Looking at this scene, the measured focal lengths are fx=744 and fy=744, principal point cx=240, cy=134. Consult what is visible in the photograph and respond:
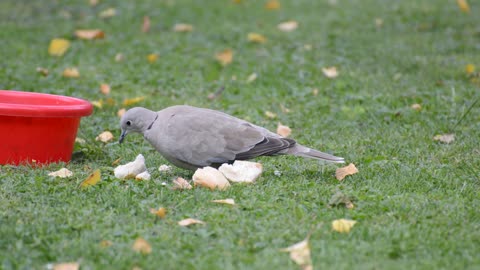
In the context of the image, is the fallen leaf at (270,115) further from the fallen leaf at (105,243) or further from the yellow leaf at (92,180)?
the fallen leaf at (105,243)

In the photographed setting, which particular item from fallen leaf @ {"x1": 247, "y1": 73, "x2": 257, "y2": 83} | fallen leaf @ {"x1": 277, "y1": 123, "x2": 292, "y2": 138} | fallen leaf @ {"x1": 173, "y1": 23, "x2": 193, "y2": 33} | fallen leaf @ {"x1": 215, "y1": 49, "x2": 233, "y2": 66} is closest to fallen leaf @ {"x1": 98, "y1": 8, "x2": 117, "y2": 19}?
fallen leaf @ {"x1": 173, "y1": 23, "x2": 193, "y2": 33}

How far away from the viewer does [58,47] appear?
29.1ft

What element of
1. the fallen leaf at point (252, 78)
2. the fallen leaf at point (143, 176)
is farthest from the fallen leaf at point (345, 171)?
the fallen leaf at point (252, 78)

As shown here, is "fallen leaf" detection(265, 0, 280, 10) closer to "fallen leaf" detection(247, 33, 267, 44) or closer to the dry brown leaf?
"fallen leaf" detection(247, 33, 267, 44)

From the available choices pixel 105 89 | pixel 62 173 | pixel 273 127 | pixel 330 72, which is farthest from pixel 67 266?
pixel 330 72

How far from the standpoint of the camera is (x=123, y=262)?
3.61 meters

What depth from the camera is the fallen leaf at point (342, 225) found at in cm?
402

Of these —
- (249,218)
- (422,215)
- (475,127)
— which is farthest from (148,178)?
(475,127)

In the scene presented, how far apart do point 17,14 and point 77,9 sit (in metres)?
0.88

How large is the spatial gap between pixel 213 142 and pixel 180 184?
0.46 m

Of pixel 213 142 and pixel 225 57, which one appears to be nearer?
pixel 213 142

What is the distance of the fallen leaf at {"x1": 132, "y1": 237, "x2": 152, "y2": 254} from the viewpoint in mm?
3718

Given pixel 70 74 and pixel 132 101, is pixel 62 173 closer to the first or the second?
pixel 132 101

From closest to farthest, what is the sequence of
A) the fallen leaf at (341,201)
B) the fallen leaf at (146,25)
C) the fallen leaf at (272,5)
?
the fallen leaf at (341,201), the fallen leaf at (146,25), the fallen leaf at (272,5)
